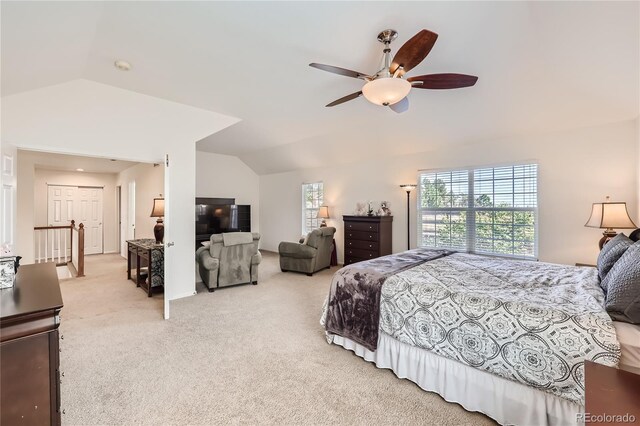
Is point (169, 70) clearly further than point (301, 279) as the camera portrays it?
No

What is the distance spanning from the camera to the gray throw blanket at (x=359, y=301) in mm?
2279

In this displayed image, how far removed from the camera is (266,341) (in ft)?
8.93

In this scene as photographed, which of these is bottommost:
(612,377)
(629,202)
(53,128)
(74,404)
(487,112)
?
(74,404)

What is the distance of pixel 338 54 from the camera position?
111 inches

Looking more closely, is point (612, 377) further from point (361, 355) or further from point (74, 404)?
point (74, 404)

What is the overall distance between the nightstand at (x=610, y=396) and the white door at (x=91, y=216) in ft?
32.0

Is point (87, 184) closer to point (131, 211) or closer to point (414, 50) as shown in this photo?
point (131, 211)

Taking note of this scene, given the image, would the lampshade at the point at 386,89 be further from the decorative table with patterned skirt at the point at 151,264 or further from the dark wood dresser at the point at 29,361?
the decorative table with patterned skirt at the point at 151,264

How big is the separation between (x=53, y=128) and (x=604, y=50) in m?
5.67

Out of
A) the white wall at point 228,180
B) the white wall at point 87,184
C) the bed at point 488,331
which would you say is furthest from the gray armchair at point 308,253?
the white wall at point 87,184

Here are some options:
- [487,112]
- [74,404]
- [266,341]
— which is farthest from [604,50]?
[74,404]

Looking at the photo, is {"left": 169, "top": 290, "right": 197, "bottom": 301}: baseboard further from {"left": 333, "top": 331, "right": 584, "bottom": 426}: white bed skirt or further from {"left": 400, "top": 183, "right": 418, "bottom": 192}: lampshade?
{"left": 400, "top": 183, "right": 418, "bottom": 192}: lampshade

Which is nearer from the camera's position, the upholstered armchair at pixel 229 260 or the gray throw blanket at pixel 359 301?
the gray throw blanket at pixel 359 301

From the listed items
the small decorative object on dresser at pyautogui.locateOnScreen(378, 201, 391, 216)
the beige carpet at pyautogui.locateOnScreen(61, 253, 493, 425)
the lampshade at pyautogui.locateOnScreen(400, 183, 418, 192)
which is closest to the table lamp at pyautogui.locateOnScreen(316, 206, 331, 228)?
the small decorative object on dresser at pyautogui.locateOnScreen(378, 201, 391, 216)
